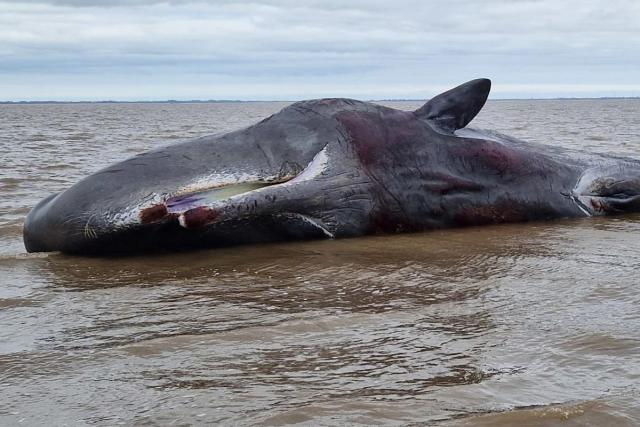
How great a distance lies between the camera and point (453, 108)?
6387 mm

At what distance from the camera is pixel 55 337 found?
3.51 meters

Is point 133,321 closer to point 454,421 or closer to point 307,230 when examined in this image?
point 454,421

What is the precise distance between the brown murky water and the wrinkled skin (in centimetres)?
23

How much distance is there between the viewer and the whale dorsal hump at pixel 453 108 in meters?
6.38

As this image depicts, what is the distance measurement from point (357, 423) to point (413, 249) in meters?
3.07

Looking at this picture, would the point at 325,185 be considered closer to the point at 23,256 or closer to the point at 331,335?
the point at 23,256

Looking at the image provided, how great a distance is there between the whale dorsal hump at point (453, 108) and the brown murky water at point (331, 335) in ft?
3.65

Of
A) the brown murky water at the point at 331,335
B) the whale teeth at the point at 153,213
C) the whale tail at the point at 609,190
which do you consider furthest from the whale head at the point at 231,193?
the whale tail at the point at 609,190

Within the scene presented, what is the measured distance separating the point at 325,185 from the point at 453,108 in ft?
4.36

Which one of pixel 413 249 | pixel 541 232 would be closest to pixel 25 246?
pixel 413 249

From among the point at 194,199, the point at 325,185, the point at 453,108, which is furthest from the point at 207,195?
the point at 453,108

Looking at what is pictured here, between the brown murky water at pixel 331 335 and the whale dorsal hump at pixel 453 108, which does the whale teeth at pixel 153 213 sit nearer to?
the brown murky water at pixel 331 335

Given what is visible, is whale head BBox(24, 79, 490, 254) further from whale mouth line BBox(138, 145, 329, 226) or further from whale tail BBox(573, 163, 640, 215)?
whale tail BBox(573, 163, 640, 215)

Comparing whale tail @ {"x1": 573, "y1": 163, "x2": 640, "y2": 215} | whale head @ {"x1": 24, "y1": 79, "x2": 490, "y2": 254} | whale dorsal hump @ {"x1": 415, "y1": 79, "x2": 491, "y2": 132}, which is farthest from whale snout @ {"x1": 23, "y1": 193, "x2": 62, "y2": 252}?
whale tail @ {"x1": 573, "y1": 163, "x2": 640, "y2": 215}
